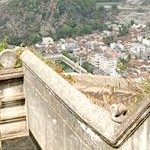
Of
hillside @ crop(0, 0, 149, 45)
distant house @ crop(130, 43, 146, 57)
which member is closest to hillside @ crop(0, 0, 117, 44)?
hillside @ crop(0, 0, 149, 45)

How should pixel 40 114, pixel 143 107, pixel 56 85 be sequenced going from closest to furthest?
pixel 143 107 → pixel 56 85 → pixel 40 114

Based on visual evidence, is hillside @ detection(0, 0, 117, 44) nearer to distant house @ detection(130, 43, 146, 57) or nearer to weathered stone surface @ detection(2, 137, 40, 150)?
distant house @ detection(130, 43, 146, 57)

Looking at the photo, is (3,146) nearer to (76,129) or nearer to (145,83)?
(76,129)

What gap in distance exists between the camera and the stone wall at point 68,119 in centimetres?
290

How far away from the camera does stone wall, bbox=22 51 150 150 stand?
2904mm

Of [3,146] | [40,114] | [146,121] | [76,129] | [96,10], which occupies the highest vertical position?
[146,121]

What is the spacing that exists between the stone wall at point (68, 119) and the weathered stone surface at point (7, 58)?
15cm

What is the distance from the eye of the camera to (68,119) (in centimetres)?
400

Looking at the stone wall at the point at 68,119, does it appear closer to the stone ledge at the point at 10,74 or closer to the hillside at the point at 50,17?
the stone ledge at the point at 10,74

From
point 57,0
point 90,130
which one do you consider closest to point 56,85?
point 90,130

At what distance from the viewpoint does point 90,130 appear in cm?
346

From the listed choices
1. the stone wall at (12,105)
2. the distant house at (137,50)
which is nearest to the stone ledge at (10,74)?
the stone wall at (12,105)

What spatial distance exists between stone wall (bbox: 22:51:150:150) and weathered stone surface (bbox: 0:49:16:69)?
15 centimetres

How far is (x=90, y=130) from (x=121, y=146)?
491 millimetres
